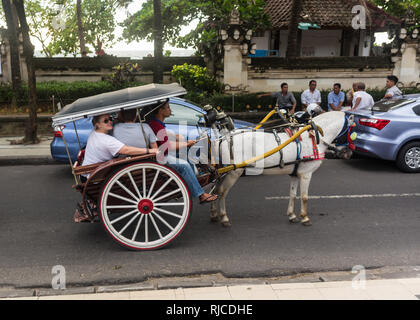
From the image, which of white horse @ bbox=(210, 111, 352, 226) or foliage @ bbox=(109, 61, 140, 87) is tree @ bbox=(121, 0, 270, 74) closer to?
foliage @ bbox=(109, 61, 140, 87)

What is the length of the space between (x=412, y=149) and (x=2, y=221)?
8.15 metres

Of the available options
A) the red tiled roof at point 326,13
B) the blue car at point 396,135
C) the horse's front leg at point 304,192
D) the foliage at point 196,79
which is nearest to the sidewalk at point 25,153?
the foliage at point 196,79

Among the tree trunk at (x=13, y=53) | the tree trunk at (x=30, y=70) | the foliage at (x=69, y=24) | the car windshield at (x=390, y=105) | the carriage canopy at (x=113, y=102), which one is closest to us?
the carriage canopy at (x=113, y=102)

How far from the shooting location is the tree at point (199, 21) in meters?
17.5

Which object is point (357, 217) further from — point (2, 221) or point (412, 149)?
point (2, 221)

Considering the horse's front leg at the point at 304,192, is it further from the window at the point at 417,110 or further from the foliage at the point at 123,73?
the foliage at the point at 123,73

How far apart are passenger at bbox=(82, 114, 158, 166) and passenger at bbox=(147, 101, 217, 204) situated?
11.7 inches

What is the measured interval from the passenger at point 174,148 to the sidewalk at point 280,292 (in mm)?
1353

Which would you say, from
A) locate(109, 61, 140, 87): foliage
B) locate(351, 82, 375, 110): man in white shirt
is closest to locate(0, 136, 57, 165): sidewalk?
locate(109, 61, 140, 87): foliage

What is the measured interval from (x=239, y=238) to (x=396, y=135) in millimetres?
5256

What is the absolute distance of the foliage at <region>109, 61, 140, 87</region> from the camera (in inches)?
644

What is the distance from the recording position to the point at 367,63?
16.6 metres

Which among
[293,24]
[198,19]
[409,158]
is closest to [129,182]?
[409,158]

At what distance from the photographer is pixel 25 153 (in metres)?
11.1
